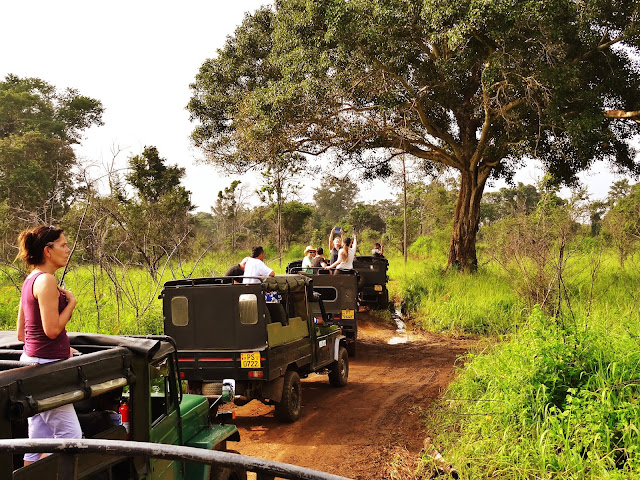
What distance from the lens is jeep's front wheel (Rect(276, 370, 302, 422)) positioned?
7.32 metres

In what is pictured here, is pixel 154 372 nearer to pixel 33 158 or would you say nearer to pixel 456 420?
pixel 456 420

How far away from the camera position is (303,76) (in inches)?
556

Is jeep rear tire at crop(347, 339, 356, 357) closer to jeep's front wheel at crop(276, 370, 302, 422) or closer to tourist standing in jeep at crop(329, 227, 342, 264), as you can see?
tourist standing in jeep at crop(329, 227, 342, 264)

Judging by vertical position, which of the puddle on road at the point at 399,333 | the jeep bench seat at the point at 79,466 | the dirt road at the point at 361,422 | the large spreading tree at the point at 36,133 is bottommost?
the dirt road at the point at 361,422

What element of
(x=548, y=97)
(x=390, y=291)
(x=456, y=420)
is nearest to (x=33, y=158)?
(x=390, y=291)

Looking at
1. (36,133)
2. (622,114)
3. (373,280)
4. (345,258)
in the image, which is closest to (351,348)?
(345,258)

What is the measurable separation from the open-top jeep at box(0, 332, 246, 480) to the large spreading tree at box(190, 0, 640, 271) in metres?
9.76

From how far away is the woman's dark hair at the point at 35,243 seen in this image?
11.7 ft

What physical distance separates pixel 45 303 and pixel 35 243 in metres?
0.42

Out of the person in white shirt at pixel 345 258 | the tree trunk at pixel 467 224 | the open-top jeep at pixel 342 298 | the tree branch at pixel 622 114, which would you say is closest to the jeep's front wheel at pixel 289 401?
the open-top jeep at pixel 342 298

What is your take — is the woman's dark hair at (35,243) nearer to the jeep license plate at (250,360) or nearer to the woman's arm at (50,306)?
the woman's arm at (50,306)

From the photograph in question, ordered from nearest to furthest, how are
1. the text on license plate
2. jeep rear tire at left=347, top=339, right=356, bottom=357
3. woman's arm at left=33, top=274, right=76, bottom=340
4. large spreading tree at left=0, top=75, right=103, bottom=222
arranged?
woman's arm at left=33, top=274, right=76, bottom=340, the text on license plate, jeep rear tire at left=347, top=339, right=356, bottom=357, large spreading tree at left=0, top=75, right=103, bottom=222

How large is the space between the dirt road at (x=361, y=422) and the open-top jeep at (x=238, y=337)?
17.0 inches

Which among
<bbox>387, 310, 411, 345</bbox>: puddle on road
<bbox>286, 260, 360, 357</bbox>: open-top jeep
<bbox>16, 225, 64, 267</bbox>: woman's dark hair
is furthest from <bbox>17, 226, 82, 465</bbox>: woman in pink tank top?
<bbox>387, 310, 411, 345</bbox>: puddle on road
